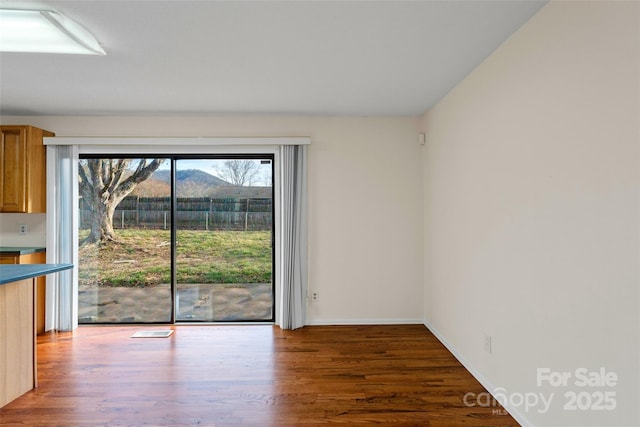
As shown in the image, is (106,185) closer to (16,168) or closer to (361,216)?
(16,168)

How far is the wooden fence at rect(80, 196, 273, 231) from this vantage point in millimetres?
4242

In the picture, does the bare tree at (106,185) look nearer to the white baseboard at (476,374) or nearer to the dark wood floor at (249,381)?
the dark wood floor at (249,381)

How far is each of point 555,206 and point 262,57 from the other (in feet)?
6.99

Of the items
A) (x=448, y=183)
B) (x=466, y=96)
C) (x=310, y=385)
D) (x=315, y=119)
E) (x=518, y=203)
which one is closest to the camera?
(x=518, y=203)

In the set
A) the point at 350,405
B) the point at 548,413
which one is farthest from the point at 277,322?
the point at 548,413

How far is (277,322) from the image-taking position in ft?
13.9

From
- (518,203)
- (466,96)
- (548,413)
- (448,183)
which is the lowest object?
(548,413)

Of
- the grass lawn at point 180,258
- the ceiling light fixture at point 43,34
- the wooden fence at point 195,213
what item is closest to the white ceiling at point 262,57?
the ceiling light fixture at point 43,34

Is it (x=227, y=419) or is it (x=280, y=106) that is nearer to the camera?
(x=227, y=419)

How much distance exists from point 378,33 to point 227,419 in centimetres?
265

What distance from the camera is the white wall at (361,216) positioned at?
421 cm

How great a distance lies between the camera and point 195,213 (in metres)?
4.28

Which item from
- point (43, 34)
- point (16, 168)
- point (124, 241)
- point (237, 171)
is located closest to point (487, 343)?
point (237, 171)

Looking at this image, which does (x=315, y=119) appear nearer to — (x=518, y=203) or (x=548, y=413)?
(x=518, y=203)
